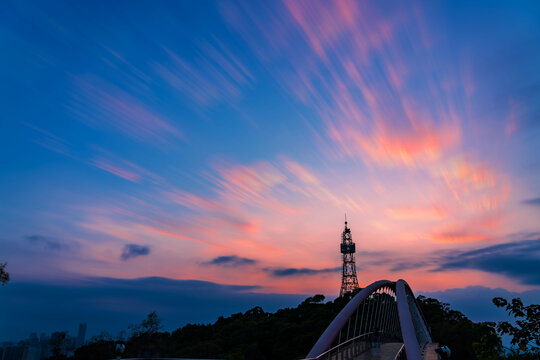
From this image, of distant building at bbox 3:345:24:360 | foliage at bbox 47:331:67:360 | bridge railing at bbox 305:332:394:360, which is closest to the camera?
bridge railing at bbox 305:332:394:360

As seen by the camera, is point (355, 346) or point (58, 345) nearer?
point (355, 346)

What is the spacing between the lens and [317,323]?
50.1 meters

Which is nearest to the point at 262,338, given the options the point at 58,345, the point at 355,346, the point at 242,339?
the point at 242,339

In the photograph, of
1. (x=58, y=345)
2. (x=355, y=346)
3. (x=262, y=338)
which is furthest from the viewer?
(x=262, y=338)

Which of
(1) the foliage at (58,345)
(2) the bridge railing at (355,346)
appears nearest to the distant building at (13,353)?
(1) the foliage at (58,345)

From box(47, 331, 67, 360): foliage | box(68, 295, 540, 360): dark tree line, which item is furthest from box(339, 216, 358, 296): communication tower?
box(47, 331, 67, 360): foliage

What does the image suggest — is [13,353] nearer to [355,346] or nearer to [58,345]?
[58,345]

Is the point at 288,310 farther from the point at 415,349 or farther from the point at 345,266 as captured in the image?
the point at 415,349

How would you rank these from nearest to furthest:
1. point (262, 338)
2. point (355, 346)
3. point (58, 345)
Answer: point (355, 346)
point (58, 345)
point (262, 338)

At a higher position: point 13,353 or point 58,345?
point 58,345

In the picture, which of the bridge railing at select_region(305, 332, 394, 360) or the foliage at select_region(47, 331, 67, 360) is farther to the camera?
the foliage at select_region(47, 331, 67, 360)

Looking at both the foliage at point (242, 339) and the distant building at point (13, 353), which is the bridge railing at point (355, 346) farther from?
the distant building at point (13, 353)

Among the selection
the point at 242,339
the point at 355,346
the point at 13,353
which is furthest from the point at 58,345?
the point at 355,346

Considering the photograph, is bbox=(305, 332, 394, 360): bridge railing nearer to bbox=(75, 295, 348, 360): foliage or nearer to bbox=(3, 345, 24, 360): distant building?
bbox=(75, 295, 348, 360): foliage
